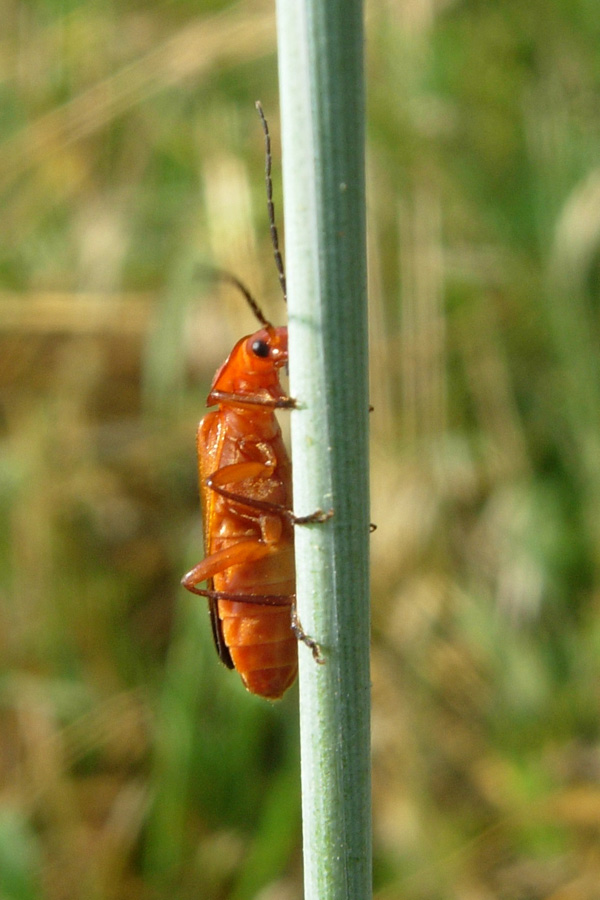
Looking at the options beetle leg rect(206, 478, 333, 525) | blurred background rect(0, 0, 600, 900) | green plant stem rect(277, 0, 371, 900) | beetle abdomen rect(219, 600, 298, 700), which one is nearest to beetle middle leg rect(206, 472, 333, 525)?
beetle leg rect(206, 478, 333, 525)

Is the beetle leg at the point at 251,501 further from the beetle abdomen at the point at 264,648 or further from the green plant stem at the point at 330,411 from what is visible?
the green plant stem at the point at 330,411

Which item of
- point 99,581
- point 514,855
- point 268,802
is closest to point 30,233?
point 99,581

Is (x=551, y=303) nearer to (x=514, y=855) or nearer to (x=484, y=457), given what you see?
(x=484, y=457)

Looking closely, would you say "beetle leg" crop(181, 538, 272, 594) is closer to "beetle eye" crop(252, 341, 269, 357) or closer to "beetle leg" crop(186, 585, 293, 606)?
"beetle leg" crop(186, 585, 293, 606)

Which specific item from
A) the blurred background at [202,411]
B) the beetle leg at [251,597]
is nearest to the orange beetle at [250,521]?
the beetle leg at [251,597]

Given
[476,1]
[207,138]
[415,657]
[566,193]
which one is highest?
[476,1]

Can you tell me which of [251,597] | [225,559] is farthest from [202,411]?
[251,597]
